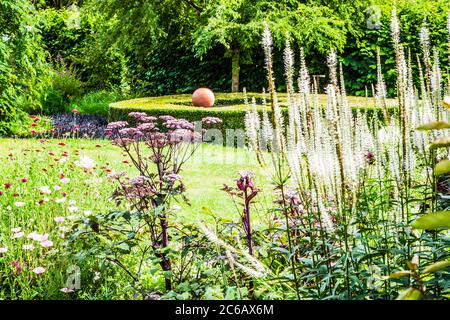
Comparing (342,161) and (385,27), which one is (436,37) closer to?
(385,27)

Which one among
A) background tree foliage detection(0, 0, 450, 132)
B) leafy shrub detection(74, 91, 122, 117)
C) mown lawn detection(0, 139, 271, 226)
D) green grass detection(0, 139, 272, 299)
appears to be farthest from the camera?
leafy shrub detection(74, 91, 122, 117)

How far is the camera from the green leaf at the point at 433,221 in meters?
0.79

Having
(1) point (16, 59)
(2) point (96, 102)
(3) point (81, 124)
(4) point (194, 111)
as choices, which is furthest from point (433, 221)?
(2) point (96, 102)

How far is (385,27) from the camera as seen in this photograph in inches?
483

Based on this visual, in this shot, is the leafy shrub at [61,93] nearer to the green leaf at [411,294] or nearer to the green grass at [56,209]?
the green grass at [56,209]

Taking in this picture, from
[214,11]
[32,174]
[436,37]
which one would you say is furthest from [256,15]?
[32,174]

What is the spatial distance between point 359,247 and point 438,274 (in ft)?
1.22

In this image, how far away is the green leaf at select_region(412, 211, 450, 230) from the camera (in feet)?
2.60

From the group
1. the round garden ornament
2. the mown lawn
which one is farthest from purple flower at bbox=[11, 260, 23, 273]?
the round garden ornament

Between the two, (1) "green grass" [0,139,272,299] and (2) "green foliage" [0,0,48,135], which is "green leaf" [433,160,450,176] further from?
(2) "green foliage" [0,0,48,135]

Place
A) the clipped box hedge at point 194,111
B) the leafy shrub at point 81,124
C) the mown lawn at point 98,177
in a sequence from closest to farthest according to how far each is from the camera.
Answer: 1. the mown lawn at point 98,177
2. the clipped box hedge at point 194,111
3. the leafy shrub at point 81,124

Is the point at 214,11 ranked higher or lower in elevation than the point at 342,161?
higher

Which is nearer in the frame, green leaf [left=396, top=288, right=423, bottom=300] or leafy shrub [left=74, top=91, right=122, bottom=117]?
green leaf [left=396, top=288, right=423, bottom=300]

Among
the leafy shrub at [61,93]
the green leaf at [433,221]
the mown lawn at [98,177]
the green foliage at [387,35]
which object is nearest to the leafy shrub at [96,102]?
the leafy shrub at [61,93]
